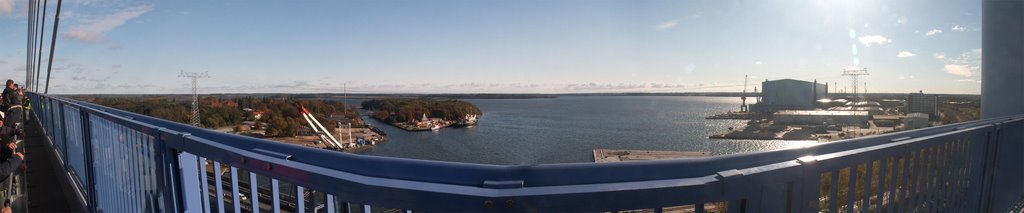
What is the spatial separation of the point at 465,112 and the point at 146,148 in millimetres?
30842

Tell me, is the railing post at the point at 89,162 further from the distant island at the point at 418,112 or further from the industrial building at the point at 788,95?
the industrial building at the point at 788,95

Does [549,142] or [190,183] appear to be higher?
[190,183]

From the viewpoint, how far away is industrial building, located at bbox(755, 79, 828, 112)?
22.1 meters

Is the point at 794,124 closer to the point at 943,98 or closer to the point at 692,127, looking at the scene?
the point at 943,98

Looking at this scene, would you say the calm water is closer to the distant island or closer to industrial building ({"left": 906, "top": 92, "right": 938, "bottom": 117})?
the distant island

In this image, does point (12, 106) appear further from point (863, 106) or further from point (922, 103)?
point (863, 106)

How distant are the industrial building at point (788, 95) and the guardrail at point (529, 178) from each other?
2363 cm

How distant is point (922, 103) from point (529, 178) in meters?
23.9

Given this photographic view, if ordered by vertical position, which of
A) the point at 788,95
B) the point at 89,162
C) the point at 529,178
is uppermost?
the point at 529,178

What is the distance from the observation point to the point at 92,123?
1.96 metres

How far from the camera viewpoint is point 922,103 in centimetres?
1842

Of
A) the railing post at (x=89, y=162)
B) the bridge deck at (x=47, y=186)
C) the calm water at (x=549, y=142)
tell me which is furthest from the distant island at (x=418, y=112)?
the railing post at (x=89, y=162)

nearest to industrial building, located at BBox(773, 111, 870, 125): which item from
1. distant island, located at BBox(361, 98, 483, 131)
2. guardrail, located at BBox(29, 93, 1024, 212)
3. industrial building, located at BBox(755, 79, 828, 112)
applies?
industrial building, located at BBox(755, 79, 828, 112)

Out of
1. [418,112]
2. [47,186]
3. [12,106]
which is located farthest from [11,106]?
[418,112]
